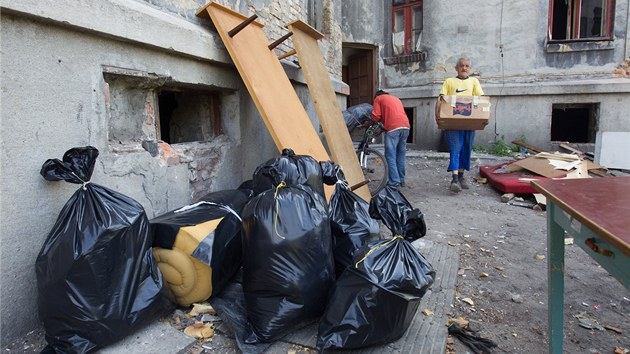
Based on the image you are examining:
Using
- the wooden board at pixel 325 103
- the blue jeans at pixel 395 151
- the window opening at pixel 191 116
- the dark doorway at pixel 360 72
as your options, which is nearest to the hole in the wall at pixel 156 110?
the window opening at pixel 191 116

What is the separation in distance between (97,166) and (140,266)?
61 cm

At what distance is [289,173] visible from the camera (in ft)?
7.06

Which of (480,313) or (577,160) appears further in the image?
(577,160)

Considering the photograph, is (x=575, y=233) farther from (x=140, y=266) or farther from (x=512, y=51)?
(x=512, y=51)

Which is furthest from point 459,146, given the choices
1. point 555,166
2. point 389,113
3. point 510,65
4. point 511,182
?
point 510,65

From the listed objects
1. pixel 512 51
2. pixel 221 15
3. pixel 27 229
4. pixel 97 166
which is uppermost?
pixel 512 51

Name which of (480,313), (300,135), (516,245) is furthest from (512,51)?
(480,313)

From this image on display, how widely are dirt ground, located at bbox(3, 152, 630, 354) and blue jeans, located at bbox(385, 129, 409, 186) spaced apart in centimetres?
73

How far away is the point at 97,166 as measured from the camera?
1993mm

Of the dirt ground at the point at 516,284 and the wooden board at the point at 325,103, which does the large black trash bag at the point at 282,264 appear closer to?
the dirt ground at the point at 516,284

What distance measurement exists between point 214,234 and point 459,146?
390 centimetres

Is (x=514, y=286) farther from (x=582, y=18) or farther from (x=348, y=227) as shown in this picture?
(x=582, y=18)

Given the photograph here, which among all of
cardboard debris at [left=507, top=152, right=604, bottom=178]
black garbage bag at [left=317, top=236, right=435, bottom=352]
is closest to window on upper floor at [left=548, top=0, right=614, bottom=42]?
cardboard debris at [left=507, top=152, right=604, bottom=178]

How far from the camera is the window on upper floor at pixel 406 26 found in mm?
9250
